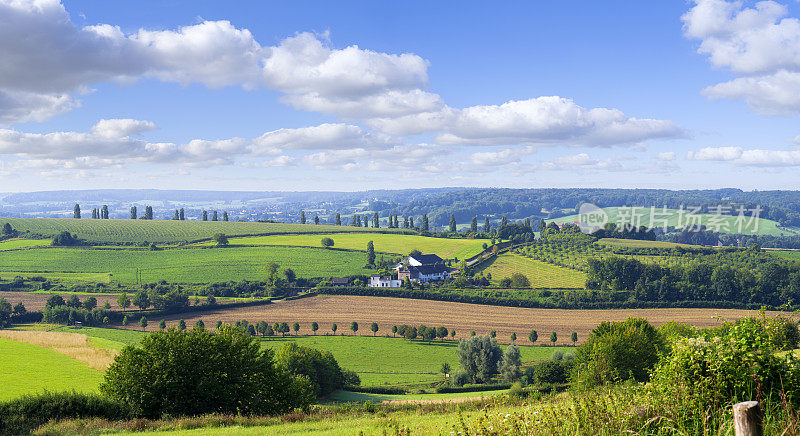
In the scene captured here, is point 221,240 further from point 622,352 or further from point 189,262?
point 622,352

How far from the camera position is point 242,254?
16288 centimetres

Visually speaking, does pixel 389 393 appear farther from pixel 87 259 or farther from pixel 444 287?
pixel 87 259

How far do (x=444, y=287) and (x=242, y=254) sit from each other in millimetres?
68695

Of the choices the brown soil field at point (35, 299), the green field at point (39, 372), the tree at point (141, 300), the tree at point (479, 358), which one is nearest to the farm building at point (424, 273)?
the tree at point (141, 300)

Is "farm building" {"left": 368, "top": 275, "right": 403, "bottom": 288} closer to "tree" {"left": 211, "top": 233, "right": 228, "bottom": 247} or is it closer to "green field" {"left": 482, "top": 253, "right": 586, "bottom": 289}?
"green field" {"left": 482, "top": 253, "right": 586, "bottom": 289}

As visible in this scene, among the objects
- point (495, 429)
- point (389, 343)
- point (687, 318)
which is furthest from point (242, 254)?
point (495, 429)

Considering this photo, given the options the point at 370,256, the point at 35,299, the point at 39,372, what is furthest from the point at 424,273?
the point at 39,372

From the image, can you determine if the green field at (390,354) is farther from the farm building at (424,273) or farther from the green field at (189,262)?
the farm building at (424,273)

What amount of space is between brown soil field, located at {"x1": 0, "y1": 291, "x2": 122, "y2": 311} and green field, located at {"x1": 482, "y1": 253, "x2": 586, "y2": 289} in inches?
3802

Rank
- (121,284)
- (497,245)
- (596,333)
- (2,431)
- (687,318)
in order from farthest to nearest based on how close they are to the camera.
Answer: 1. (497,245)
2. (121,284)
3. (687,318)
4. (596,333)
5. (2,431)

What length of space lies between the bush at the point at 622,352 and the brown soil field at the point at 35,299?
10086 cm

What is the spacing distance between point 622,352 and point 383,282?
92.5m

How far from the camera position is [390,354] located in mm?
88188

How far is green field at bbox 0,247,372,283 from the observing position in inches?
5576
